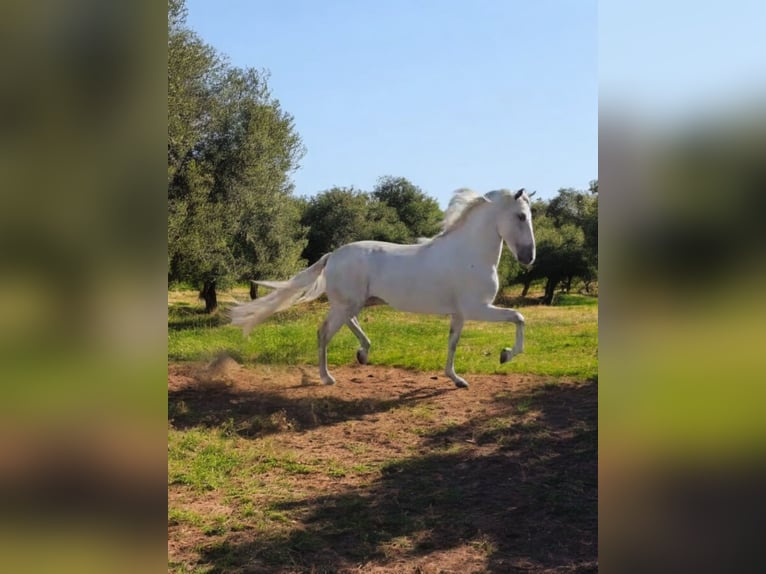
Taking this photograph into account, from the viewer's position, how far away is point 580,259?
23891 millimetres

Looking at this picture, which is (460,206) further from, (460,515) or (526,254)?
(460,515)

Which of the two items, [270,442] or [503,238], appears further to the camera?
[503,238]

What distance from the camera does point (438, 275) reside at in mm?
6648

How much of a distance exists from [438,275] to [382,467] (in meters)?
2.87

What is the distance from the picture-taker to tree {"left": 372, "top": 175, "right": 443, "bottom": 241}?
31.5m

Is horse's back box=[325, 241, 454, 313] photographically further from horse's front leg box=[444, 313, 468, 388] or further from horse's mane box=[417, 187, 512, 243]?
horse's mane box=[417, 187, 512, 243]

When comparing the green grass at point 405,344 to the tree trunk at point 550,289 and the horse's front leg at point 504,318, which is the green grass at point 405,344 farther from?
the tree trunk at point 550,289

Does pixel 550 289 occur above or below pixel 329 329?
above

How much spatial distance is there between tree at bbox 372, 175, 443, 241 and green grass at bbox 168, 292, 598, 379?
16416 mm
